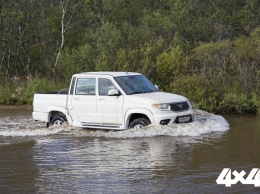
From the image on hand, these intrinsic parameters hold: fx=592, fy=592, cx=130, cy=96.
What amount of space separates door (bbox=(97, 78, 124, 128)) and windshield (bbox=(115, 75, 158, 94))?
0.27 meters

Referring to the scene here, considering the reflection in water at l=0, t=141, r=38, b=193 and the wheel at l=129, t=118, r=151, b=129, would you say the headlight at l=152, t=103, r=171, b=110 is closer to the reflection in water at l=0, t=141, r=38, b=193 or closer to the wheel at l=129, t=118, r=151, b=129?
the wheel at l=129, t=118, r=151, b=129

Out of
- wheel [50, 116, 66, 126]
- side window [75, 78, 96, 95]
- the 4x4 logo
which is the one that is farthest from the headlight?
the 4x4 logo

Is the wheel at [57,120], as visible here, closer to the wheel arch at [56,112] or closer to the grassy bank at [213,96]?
the wheel arch at [56,112]

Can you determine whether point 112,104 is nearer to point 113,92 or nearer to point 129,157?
point 113,92

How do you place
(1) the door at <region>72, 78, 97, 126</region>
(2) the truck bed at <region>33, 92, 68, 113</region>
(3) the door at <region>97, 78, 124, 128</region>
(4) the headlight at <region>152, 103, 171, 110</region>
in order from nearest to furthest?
(4) the headlight at <region>152, 103, 171, 110</region> < (3) the door at <region>97, 78, 124, 128</region> < (1) the door at <region>72, 78, 97, 126</region> < (2) the truck bed at <region>33, 92, 68, 113</region>

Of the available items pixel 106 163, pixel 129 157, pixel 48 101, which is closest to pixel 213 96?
pixel 48 101

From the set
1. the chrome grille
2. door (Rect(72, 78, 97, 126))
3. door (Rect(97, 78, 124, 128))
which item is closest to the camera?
the chrome grille

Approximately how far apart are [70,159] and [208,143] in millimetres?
3375

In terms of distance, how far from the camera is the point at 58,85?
2520 centimetres

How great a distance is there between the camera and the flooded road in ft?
30.5

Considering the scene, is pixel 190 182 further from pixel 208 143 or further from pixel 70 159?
pixel 208 143

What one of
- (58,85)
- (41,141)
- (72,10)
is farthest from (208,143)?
(72,10)

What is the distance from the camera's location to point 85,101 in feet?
51.1

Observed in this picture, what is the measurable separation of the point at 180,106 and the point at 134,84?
4.99 feet
